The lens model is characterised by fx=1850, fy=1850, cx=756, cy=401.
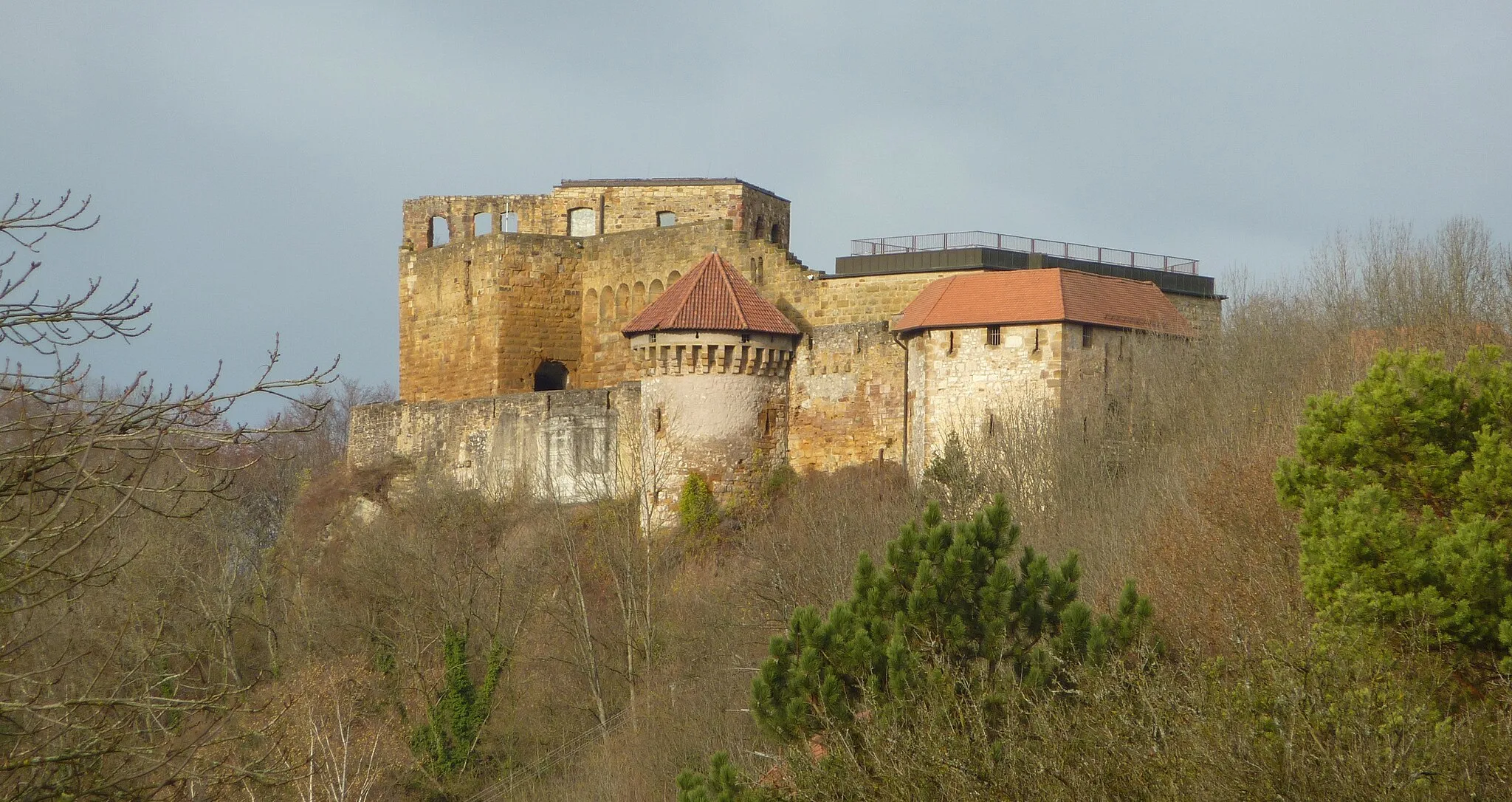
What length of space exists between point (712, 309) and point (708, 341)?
67cm

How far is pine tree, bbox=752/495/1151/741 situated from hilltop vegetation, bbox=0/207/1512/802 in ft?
0.11

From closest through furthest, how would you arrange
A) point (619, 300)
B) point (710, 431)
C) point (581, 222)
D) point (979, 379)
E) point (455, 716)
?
point (979, 379) < point (455, 716) < point (710, 431) < point (619, 300) < point (581, 222)

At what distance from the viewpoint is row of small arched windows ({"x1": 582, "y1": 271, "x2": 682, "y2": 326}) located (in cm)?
3862

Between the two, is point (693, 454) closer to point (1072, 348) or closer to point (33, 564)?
point (1072, 348)

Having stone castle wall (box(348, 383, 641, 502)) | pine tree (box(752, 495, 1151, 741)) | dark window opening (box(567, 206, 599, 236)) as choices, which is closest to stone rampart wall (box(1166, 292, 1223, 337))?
stone castle wall (box(348, 383, 641, 502))

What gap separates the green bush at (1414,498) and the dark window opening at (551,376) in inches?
997

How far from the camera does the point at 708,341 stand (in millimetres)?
31641

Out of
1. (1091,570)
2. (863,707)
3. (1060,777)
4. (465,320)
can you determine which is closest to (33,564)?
(1060,777)

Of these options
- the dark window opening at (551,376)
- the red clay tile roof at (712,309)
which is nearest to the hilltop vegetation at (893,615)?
the red clay tile roof at (712,309)

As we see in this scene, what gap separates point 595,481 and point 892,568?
18.7 metres

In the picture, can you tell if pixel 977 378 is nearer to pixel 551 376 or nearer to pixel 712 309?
pixel 712 309

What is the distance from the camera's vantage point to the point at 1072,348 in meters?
29.3

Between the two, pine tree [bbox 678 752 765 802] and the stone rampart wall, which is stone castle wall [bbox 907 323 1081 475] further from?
pine tree [bbox 678 752 765 802]

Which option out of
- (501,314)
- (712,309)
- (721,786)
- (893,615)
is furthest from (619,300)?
(721,786)
